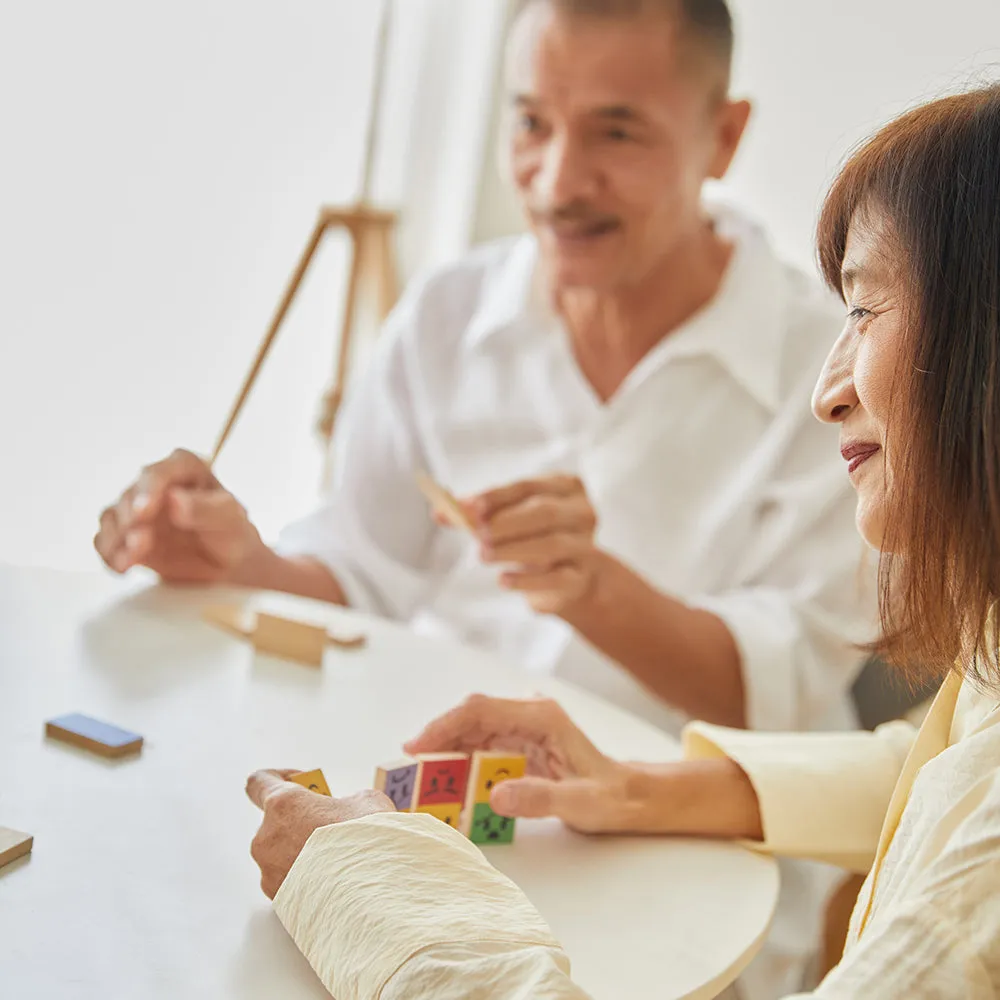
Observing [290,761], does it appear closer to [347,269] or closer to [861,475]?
[861,475]

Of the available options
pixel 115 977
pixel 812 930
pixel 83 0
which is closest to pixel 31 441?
pixel 83 0

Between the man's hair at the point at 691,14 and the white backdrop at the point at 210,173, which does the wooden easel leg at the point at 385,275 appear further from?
the man's hair at the point at 691,14

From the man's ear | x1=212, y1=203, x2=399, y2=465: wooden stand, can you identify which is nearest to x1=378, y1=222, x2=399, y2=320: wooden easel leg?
x1=212, y1=203, x2=399, y2=465: wooden stand

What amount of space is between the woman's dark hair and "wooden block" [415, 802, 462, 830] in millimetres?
342

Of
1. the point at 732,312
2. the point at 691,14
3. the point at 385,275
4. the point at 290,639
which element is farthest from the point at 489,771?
the point at 385,275

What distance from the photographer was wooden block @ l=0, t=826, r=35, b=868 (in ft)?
2.39

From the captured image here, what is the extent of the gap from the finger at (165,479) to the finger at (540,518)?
0.35 m

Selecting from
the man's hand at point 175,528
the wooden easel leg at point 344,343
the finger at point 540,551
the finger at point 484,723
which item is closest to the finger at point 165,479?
the man's hand at point 175,528

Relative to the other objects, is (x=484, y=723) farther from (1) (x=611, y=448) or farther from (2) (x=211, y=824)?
(1) (x=611, y=448)

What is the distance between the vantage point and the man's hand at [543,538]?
4.36ft

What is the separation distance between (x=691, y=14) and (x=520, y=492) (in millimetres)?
652

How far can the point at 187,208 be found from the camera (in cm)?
237

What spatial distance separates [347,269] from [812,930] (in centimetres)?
213

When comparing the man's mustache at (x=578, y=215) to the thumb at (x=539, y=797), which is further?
the man's mustache at (x=578, y=215)
